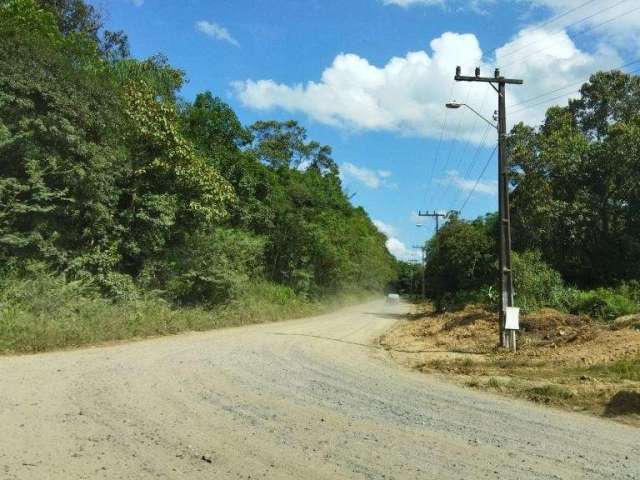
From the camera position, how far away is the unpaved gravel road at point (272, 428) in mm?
6148

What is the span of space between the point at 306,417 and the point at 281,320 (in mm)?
24499

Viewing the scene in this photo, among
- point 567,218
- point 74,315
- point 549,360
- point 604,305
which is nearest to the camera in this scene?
point 549,360

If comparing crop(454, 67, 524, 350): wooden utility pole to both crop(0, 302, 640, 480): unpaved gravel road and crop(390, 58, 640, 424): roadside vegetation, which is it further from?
crop(0, 302, 640, 480): unpaved gravel road

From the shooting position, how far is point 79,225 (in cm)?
2234

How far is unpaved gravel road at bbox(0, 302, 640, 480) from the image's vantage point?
20.2ft

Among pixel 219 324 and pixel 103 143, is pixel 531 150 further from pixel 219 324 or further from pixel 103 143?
pixel 103 143

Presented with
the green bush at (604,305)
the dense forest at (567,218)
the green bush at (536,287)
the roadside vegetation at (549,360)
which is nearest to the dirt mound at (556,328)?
the roadside vegetation at (549,360)

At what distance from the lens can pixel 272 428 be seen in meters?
7.73

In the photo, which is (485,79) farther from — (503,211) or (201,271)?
(201,271)

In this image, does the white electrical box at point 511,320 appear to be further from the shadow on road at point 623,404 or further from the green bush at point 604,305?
the shadow on road at point 623,404

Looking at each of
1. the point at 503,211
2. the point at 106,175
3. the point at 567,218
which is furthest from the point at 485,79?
the point at 567,218

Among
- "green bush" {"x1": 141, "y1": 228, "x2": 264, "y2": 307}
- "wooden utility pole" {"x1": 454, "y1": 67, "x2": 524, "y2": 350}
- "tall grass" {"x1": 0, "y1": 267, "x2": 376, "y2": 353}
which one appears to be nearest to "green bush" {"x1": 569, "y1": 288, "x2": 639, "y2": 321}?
"wooden utility pole" {"x1": 454, "y1": 67, "x2": 524, "y2": 350}

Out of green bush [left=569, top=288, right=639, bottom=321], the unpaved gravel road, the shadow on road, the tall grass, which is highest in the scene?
green bush [left=569, top=288, right=639, bottom=321]

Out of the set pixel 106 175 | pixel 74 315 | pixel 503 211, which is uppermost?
pixel 106 175
